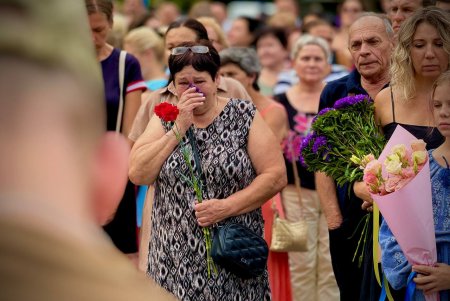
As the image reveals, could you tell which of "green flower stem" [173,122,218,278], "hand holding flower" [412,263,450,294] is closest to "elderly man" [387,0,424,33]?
"green flower stem" [173,122,218,278]

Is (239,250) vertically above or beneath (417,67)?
beneath

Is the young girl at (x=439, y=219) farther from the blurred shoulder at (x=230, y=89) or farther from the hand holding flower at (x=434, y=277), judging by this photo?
the blurred shoulder at (x=230, y=89)

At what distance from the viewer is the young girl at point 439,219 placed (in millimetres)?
5141

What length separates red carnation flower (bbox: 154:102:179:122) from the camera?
18.8 feet

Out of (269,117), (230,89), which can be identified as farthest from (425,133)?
(269,117)

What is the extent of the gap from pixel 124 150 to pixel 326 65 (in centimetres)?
851

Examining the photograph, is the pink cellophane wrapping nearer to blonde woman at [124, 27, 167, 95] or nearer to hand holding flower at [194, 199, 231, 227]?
hand holding flower at [194, 199, 231, 227]

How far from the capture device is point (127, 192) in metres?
7.29

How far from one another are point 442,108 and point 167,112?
1.56 m

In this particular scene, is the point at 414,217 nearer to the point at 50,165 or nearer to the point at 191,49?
the point at 191,49

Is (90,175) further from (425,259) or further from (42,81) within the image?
(425,259)

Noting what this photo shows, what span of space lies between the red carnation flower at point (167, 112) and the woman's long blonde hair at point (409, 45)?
1311 mm

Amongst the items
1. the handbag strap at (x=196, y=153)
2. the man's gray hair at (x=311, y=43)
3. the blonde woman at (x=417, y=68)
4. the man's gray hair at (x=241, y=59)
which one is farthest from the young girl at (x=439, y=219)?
the man's gray hair at (x=311, y=43)

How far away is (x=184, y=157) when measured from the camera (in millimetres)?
5723
